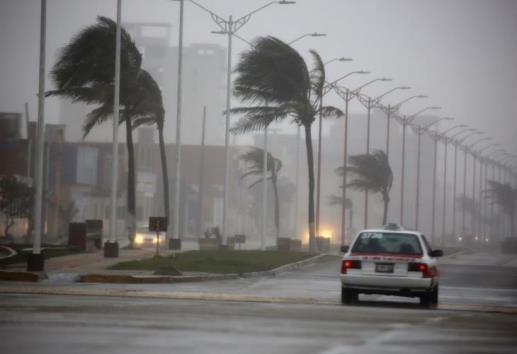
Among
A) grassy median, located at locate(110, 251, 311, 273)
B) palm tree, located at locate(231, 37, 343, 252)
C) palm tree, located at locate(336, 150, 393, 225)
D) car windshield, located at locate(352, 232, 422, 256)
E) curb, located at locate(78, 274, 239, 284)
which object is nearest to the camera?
car windshield, located at locate(352, 232, 422, 256)

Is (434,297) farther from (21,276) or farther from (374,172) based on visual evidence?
(374,172)

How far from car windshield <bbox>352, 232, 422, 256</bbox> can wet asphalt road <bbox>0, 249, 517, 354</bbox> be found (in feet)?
3.64

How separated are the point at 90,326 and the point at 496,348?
5350 millimetres

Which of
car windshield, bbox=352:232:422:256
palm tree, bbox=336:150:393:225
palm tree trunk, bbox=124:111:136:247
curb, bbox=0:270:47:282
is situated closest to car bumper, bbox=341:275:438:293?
car windshield, bbox=352:232:422:256

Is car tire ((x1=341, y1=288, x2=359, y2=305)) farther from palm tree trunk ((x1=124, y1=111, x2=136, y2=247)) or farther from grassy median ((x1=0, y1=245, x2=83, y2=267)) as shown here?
palm tree trunk ((x1=124, y1=111, x2=136, y2=247))

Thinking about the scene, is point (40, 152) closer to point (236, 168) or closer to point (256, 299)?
point (256, 299)

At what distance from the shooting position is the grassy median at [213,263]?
35875 mm

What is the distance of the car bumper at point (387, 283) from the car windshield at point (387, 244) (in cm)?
63

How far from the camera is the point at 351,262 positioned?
80.0ft

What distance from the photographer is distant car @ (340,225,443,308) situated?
24.2 metres

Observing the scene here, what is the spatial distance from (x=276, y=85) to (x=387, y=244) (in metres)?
31.7

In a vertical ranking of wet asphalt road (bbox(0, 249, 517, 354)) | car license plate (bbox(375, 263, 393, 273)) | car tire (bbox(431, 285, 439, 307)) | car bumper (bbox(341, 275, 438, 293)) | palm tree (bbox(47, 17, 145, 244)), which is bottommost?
wet asphalt road (bbox(0, 249, 517, 354))

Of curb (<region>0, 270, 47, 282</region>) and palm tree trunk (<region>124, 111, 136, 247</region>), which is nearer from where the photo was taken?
curb (<region>0, 270, 47, 282</region>)

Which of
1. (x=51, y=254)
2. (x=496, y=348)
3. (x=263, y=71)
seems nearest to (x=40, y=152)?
(x=51, y=254)
